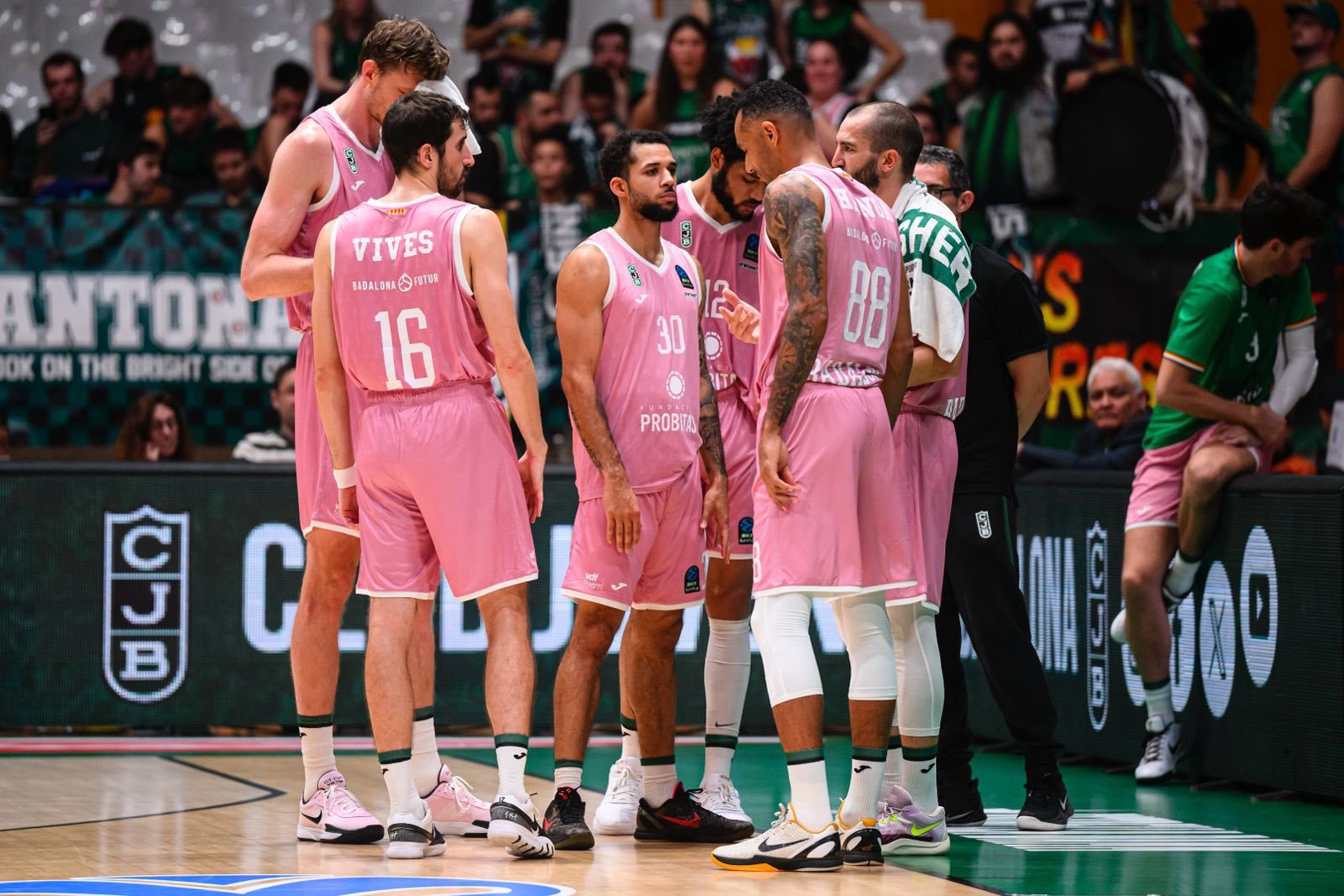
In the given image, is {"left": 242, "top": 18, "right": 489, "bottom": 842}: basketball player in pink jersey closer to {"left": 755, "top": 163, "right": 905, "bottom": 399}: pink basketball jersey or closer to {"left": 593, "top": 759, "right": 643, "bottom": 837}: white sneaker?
{"left": 593, "top": 759, "right": 643, "bottom": 837}: white sneaker

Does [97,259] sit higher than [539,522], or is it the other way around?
[97,259]

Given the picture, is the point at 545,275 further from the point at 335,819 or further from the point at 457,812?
the point at 335,819

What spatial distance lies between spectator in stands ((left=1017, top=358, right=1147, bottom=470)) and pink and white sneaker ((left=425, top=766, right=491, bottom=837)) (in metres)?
3.97

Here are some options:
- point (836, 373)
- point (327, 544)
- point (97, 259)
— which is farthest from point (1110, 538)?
point (97, 259)

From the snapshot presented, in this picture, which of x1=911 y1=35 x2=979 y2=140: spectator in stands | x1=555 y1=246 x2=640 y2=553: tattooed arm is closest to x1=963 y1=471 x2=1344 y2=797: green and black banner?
x1=555 y1=246 x2=640 y2=553: tattooed arm

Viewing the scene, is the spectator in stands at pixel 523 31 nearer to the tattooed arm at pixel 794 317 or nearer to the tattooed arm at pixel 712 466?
the tattooed arm at pixel 712 466

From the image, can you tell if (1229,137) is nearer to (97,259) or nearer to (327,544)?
(97,259)

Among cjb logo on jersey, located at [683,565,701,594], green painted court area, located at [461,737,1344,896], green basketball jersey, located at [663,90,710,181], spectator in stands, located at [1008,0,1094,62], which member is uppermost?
spectator in stands, located at [1008,0,1094,62]

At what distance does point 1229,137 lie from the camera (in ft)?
38.2

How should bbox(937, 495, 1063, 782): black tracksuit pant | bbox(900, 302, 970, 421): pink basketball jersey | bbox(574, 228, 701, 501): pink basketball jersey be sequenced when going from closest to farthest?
1. bbox(574, 228, 701, 501): pink basketball jersey
2. bbox(900, 302, 970, 421): pink basketball jersey
3. bbox(937, 495, 1063, 782): black tracksuit pant

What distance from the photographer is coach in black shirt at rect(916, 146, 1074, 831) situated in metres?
6.25

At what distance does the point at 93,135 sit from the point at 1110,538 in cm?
696

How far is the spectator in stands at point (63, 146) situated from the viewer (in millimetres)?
11312

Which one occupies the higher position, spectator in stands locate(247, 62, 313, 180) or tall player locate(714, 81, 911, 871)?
spectator in stands locate(247, 62, 313, 180)
